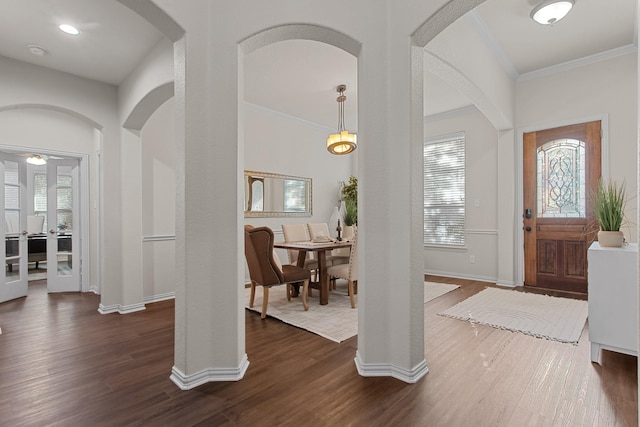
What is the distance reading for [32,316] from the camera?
3623 millimetres

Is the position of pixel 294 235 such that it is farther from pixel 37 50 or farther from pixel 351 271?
pixel 37 50

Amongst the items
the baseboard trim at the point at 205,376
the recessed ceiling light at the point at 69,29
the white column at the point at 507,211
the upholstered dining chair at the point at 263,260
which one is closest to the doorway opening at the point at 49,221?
the recessed ceiling light at the point at 69,29

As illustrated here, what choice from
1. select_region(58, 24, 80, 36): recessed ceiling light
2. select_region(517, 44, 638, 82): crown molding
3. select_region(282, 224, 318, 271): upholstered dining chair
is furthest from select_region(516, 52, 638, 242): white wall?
select_region(58, 24, 80, 36): recessed ceiling light

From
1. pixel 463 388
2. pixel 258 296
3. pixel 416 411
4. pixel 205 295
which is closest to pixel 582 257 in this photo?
pixel 463 388

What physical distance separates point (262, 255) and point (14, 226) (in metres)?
3.95

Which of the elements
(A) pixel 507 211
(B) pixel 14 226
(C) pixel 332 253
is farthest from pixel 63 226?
(A) pixel 507 211

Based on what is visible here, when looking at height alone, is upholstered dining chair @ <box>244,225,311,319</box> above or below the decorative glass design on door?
below

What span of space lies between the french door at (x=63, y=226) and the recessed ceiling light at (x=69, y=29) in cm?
268

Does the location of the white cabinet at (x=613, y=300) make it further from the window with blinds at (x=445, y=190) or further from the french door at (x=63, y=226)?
the french door at (x=63, y=226)

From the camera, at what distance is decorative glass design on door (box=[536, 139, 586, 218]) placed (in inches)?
167

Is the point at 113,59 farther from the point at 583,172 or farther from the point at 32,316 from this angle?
the point at 583,172

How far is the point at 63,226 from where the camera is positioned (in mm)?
4973

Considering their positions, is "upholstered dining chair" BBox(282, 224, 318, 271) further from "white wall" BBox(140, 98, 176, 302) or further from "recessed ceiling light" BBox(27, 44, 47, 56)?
"recessed ceiling light" BBox(27, 44, 47, 56)

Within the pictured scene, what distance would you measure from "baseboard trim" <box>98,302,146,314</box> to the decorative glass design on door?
5400mm
